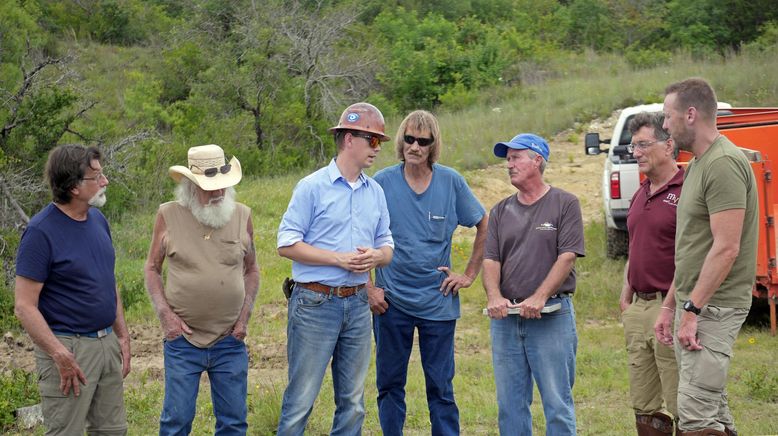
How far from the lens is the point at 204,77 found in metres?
20.8

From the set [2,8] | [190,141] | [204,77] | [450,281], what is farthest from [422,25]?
[450,281]

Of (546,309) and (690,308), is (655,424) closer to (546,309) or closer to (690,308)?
(546,309)

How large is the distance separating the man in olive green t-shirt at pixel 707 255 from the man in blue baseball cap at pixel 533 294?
0.72 meters

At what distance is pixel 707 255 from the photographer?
4.56m

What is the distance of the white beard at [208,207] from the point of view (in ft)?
17.0

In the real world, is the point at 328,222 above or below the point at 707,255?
above

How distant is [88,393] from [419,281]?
6.54 ft

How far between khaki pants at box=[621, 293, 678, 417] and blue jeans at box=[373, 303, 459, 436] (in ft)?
3.47

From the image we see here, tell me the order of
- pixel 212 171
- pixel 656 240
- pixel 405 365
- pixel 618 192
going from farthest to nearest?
pixel 618 192
pixel 405 365
pixel 656 240
pixel 212 171

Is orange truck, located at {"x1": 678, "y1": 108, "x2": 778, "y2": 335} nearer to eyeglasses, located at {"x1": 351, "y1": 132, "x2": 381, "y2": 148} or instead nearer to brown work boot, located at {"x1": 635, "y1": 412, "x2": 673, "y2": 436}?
brown work boot, located at {"x1": 635, "y1": 412, "x2": 673, "y2": 436}

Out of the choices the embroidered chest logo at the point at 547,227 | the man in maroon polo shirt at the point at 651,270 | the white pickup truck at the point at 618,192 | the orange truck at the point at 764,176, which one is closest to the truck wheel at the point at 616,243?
the white pickup truck at the point at 618,192

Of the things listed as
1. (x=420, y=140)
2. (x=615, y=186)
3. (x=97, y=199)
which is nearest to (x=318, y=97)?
(x=615, y=186)

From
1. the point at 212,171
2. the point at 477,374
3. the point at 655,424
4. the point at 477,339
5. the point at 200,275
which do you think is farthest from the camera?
the point at 477,339

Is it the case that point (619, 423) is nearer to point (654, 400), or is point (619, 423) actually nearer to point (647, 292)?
point (654, 400)
